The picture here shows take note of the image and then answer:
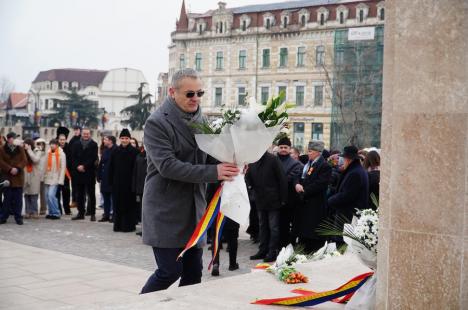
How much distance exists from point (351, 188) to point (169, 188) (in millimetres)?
4857

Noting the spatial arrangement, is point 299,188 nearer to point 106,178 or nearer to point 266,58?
point 106,178

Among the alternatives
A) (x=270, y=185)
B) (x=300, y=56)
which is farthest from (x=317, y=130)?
(x=270, y=185)

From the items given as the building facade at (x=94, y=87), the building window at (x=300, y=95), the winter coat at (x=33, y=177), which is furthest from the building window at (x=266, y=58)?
the winter coat at (x=33, y=177)

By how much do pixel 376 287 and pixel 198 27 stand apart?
64.0 meters

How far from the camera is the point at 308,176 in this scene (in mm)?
9750

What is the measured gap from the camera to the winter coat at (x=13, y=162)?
42.3 ft

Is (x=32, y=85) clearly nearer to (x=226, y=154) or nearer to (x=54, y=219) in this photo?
(x=54, y=219)

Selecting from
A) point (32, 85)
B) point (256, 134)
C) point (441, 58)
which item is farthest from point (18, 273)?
point (32, 85)

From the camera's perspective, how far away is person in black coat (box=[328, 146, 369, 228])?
9.02 metres

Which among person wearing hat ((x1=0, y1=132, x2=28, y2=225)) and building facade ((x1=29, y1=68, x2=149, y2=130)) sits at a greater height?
building facade ((x1=29, y1=68, x2=149, y2=130))

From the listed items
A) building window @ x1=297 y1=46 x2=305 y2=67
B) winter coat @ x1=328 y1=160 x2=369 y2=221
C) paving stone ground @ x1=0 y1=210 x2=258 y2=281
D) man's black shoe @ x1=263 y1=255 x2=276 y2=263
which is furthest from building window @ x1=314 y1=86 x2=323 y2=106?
winter coat @ x1=328 y1=160 x2=369 y2=221

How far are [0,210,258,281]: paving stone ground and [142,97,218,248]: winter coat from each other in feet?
12.0

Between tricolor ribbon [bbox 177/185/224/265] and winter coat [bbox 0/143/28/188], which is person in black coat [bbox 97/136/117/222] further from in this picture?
tricolor ribbon [bbox 177/185/224/265]

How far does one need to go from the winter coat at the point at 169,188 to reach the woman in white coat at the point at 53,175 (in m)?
10.3
